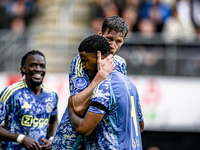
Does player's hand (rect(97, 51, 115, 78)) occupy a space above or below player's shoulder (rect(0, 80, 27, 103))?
above

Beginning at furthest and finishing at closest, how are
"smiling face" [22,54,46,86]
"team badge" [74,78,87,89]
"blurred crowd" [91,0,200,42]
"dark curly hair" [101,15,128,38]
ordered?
"blurred crowd" [91,0,200,42] < "smiling face" [22,54,46,86] < "dark curly hair" [101,15,128,38] < "team badge" [74,78,87,89]

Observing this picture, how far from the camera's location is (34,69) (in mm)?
6219

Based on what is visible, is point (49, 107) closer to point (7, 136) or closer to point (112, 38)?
point (7, 136)

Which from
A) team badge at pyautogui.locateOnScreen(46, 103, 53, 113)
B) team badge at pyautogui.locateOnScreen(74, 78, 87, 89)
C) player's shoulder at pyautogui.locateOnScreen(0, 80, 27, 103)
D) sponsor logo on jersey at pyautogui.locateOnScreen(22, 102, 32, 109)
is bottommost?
team badge at pyautogui.locateOnScreen(46, 103, 53, 113)

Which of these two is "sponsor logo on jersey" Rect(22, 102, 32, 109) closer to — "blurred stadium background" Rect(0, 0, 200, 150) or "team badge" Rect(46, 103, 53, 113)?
"team badge" Rect(46, 103, 53, 113)

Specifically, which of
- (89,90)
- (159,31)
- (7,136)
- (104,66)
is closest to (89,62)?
(104,66)

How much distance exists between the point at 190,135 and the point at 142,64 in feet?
6.56

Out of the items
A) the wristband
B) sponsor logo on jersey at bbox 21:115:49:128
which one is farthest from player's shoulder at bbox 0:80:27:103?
the wristband

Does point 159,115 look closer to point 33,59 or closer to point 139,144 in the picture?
point 33,59

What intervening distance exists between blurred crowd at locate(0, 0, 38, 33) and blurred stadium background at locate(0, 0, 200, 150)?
484mm

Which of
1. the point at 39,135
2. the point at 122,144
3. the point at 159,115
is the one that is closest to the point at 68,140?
the point at 122,144

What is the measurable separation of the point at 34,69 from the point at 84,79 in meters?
1.84

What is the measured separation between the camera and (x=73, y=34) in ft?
41.2

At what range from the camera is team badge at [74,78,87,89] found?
447 centimetres
